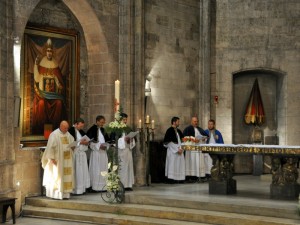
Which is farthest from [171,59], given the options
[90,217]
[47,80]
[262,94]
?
[90,217]

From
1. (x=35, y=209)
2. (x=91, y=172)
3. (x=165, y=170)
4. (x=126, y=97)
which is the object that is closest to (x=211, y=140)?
(x=165, y=170)

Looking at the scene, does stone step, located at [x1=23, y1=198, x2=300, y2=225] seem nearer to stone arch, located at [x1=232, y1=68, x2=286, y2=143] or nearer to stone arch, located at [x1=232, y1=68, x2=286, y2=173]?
stone arch, located at [x1=232, y1=68, x2=286, y2=173]

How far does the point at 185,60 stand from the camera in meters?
16.6

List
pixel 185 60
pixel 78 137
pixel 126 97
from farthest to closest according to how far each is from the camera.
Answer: pixel 185 60 → pixel 126 97 → pixel 78 137

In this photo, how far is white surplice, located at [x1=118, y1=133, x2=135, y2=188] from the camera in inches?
523

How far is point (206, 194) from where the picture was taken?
12.3 metres

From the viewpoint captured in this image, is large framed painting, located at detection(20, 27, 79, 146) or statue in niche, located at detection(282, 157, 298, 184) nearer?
statue in niche, located at detection(282, 157, 298, 184)

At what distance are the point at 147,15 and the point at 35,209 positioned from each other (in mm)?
5854

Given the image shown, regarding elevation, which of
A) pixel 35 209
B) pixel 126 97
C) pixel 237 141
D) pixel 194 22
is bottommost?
pixel 35 209

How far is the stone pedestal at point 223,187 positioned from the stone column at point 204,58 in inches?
187

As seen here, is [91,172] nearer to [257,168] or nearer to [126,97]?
[126,97]

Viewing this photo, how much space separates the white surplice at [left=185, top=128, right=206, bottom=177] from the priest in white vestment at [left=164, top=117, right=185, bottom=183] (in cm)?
34

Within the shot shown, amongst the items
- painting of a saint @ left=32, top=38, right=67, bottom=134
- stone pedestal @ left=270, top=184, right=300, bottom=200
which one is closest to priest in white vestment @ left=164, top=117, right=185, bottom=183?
painting of a saint @ left=32, top=38, right=67, bottom=134

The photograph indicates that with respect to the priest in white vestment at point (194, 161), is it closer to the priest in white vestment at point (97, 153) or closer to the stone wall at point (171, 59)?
the stone wall at point (171, 59)
